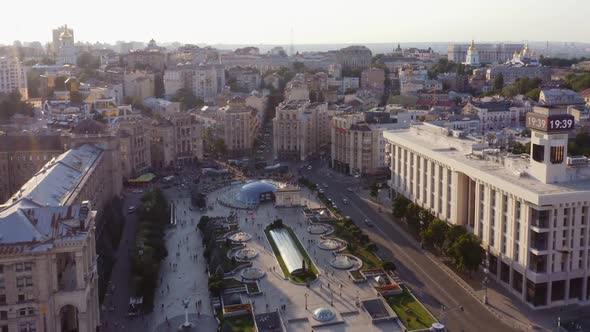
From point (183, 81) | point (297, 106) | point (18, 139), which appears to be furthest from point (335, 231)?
Result: point (183, 81)

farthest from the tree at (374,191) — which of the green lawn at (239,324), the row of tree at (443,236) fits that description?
the green lawn at (239,324)

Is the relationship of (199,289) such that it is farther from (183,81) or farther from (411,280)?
(183,81)

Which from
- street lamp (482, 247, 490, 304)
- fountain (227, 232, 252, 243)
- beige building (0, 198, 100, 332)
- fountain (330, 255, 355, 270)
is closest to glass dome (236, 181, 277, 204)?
fountain (227, 232, 252, 243)

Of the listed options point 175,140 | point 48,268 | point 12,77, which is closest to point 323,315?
point 48,268

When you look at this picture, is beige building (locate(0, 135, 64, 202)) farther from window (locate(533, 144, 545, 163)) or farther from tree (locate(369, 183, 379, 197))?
window (locate(533, 144, 545, 163))

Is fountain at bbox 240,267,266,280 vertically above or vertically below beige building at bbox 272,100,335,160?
below
